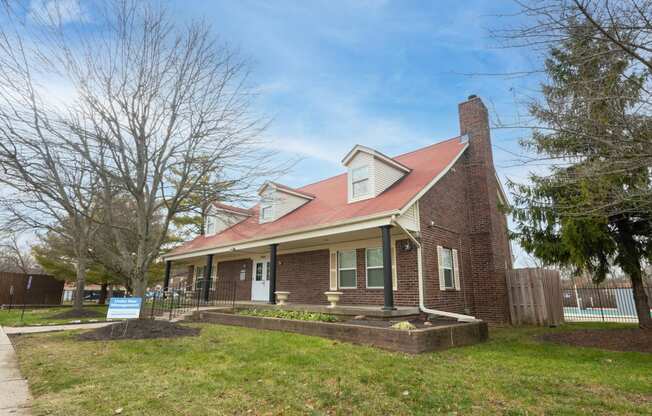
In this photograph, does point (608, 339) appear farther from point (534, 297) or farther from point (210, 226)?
point (210, 226)

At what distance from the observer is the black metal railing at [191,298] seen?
47.0 ft

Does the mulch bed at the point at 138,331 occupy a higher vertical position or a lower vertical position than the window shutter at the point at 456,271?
lower

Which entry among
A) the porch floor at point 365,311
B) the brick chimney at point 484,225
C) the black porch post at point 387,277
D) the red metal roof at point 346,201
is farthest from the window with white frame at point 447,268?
the black porch post at point 387,277

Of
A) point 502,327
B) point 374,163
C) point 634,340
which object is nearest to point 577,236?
point 634,340

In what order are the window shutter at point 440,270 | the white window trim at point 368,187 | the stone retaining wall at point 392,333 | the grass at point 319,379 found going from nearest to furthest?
1. the grass at point 319,379
2. the stone retaining wall at point 392,333
3. the window shutter at point 440,270
4. the white window trim at point 368,187

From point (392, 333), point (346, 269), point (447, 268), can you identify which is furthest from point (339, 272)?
point (392, 333)

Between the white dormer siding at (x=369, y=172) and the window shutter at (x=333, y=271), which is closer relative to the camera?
the white dormer siding at (x=369, y=172)

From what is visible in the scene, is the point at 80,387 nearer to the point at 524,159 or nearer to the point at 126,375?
the point at 126,375

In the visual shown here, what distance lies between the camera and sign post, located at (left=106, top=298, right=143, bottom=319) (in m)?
8.38

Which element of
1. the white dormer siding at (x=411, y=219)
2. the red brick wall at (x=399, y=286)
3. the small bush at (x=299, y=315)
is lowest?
the small bush at (x=299, y=315)

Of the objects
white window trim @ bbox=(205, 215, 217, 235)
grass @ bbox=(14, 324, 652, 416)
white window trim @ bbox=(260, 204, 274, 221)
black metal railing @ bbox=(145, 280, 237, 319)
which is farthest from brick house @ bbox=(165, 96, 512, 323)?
white window trim @ bbox=(205, 215, 217, 235)

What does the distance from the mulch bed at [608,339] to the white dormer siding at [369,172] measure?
6.58 meters

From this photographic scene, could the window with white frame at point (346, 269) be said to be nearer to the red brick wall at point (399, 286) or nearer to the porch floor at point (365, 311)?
the red brick wall at point (399, 286)

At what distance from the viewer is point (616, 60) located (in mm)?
4293
